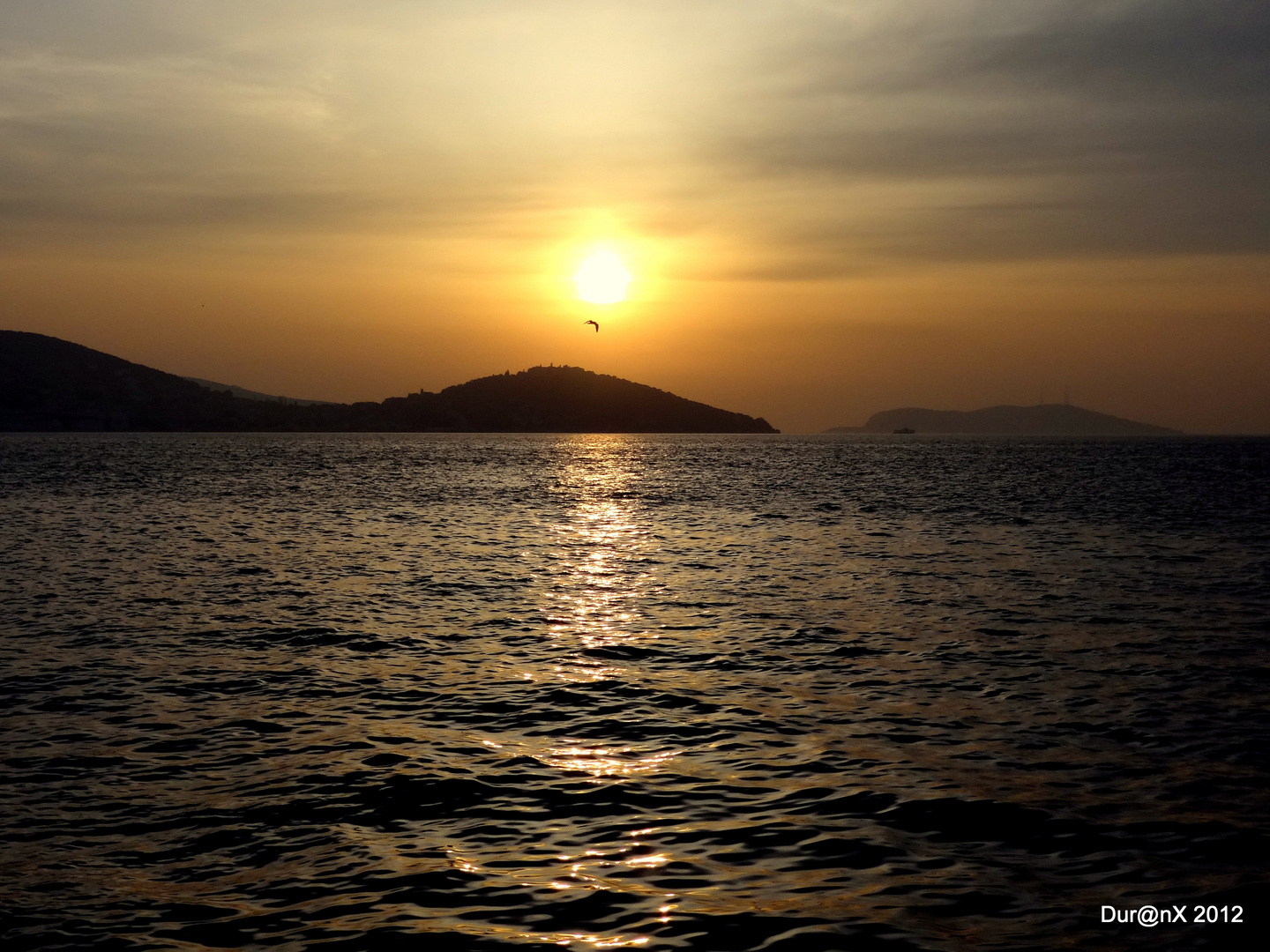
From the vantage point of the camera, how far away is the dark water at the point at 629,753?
12.4m

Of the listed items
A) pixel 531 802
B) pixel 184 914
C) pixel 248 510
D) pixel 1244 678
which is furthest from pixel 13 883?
pixel 248 510

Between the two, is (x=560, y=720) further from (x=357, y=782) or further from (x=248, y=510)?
(x=248, y=510)

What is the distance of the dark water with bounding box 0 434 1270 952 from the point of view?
12.4 metres

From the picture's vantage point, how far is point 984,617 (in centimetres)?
3362

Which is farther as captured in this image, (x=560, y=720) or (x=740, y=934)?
(x=560, y=720)

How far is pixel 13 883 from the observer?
42.6ft

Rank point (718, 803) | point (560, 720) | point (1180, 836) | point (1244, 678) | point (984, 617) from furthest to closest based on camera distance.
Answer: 1. point (984, 617)
2. point (1244, 678)
3. point (560, 720)
4. point (718, 803)
5. point (1180, 836)

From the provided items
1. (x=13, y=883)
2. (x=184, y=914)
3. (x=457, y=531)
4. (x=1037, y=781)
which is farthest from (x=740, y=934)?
(x=457, y=531)

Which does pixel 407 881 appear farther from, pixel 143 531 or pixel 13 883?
pixel 143 531

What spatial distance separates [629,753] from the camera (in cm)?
1888

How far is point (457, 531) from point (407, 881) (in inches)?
2057

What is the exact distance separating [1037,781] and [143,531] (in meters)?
57.2

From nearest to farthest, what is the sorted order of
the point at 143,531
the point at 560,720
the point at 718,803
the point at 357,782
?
the point at 718,803
the point at 357,782
the point at 560,720
the point at 143,531

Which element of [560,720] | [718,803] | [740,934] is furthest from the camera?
[560,720]
